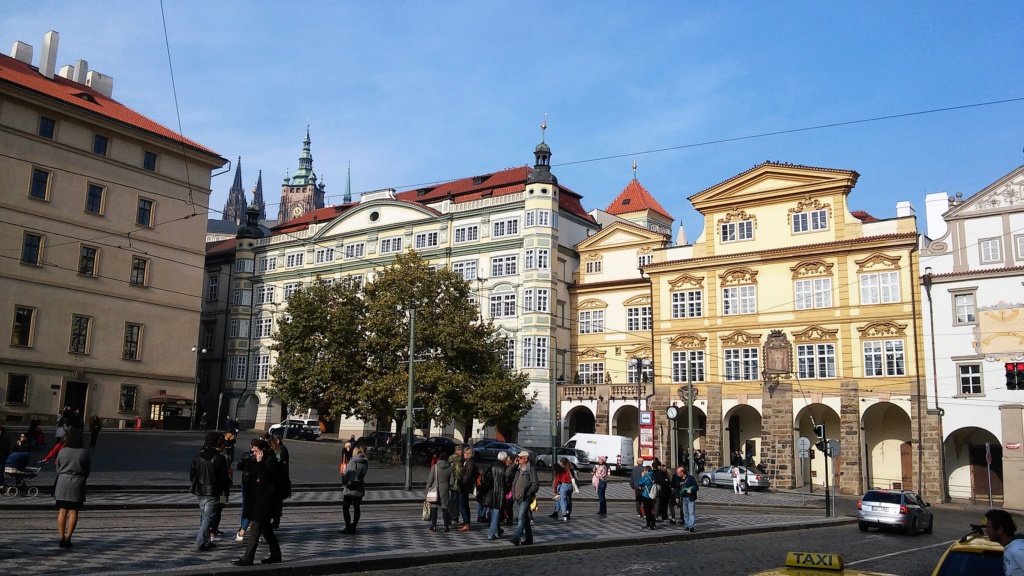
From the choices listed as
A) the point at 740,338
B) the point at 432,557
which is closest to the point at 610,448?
the point at 740,338

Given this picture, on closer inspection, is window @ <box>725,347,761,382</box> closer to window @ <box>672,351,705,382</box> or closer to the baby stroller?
window @ <box>672,351,705,382</box>

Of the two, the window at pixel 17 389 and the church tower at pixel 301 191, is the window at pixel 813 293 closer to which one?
the window at pixel 17 389

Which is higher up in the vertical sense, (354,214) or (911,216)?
(354,214)

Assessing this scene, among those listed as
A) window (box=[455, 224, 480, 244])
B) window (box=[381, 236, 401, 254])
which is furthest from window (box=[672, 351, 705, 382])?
window (box=[381, 236, 401, 254])

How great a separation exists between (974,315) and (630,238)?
71.9 feet

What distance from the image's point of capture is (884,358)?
44.7 metres

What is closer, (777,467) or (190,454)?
(190,454)

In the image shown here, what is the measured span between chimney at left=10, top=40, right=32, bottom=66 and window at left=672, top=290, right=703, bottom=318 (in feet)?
144

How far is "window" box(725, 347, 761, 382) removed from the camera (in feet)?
161

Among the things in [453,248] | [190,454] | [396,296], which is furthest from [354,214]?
[190,454]

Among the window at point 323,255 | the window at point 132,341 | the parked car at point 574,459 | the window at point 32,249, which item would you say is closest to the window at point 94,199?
Answer: the window at point 32,249

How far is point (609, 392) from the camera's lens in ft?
176

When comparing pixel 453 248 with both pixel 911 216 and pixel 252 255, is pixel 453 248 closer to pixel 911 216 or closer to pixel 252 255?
pixel 252 255

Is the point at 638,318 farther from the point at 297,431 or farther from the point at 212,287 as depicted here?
the point at 212,287
